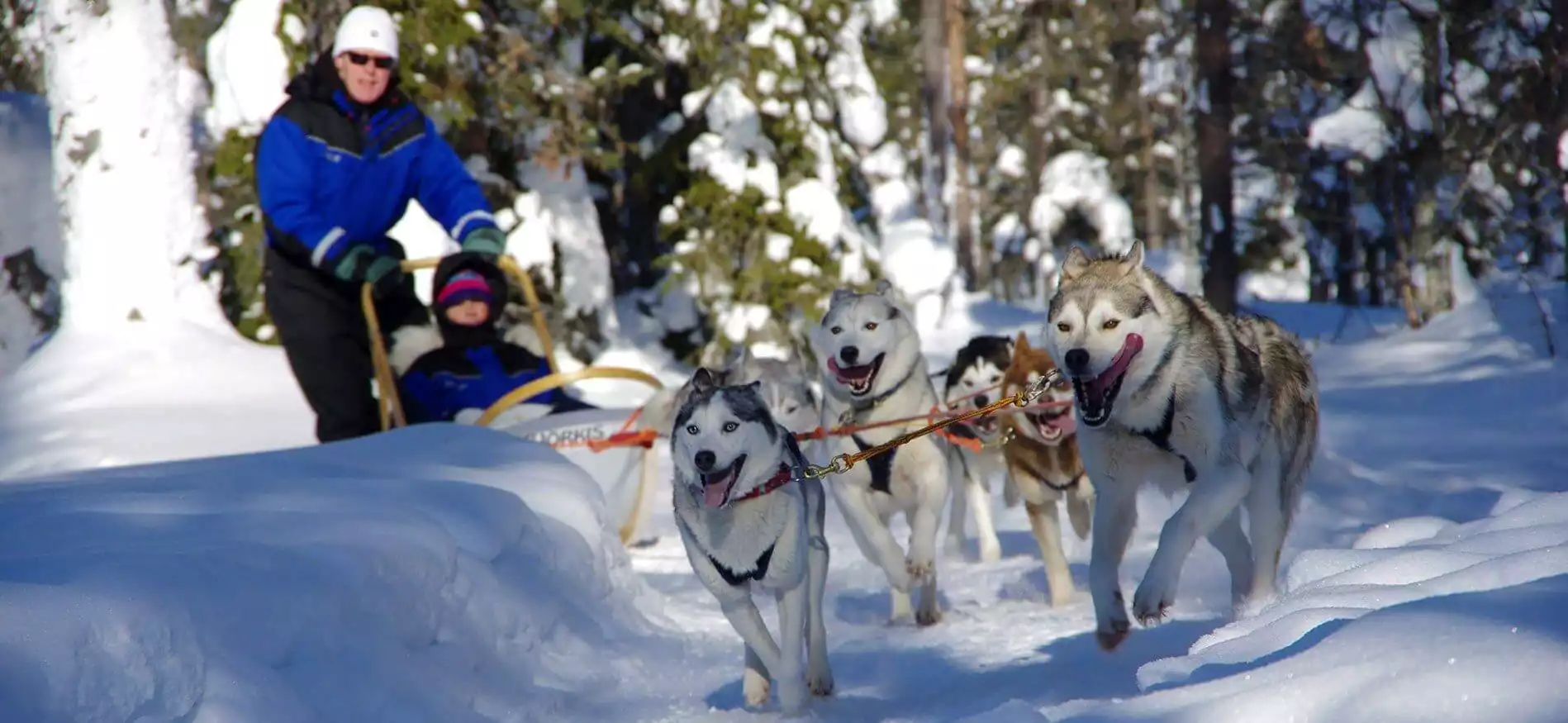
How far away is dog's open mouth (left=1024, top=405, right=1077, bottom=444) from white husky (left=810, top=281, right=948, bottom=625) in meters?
0.42

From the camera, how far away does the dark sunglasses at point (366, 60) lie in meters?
6.18

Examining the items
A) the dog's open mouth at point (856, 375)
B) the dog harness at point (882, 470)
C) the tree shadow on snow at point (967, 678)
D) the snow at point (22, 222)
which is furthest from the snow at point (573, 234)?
the tree shadow on snow at point (967, 678)

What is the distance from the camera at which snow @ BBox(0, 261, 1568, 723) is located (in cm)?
229

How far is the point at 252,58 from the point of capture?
9.72 metres

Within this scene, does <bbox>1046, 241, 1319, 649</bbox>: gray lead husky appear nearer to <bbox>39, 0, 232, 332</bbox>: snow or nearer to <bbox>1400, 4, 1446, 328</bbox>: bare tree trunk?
<bbox>39, 0, 232, 332</bbox>: snow

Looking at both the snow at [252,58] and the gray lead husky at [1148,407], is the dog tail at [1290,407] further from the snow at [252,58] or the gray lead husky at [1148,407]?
the snow at [252,58]

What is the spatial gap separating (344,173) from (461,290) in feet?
2.39

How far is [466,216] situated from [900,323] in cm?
229

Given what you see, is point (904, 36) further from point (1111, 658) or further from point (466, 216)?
point (1111, 658)

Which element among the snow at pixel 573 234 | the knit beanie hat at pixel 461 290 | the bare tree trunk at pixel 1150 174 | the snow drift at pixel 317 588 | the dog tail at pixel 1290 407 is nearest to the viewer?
the snow drift at pixel 317 588

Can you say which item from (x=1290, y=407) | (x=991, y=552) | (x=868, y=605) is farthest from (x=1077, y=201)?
(x=1290, y=407)

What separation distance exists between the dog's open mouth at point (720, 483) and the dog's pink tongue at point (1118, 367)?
982 millimetres

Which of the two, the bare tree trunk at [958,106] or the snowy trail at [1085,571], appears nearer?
the snowy trail at [1085,571]

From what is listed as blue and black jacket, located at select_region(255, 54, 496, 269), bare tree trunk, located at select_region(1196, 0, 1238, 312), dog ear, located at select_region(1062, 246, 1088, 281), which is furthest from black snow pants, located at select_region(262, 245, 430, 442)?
bare tree trunk, located at select_region(1196, 0, 1238, 312)
